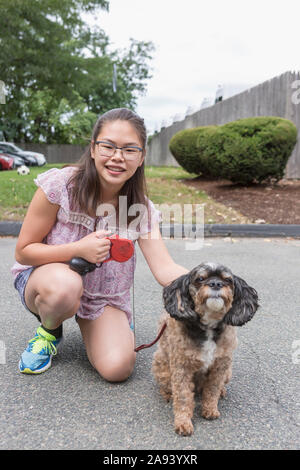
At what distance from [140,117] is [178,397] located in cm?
154

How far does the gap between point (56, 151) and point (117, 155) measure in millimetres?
30400

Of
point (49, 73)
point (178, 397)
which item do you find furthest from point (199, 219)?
point (49, 73)

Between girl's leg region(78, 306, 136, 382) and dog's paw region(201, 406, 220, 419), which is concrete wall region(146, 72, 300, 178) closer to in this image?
girl's leg region(78, 306, 136, 382)

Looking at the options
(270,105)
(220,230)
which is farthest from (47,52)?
(220,230)

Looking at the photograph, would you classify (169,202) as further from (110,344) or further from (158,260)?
(110,344)

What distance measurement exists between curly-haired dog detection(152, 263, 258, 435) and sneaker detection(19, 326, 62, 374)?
0.76 meters

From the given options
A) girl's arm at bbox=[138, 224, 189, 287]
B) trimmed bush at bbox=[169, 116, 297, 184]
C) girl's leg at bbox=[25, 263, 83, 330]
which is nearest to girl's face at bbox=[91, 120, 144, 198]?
girl's arm at bbox=[138, 224, 189, 287]

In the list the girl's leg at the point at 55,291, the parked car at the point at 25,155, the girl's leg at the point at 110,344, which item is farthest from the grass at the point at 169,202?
the parked car at the point at 25,155

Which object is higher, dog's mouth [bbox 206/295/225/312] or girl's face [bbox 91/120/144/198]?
girl's face [bbox 91/120/144/198]

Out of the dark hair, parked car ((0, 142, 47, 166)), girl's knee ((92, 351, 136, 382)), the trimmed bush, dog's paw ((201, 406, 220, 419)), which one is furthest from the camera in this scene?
parked car ((0, 142, 47, 166))

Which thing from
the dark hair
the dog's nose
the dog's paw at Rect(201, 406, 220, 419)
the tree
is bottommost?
the dog's paw at Rect(201, 406, 220, 419)

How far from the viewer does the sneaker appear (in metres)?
2.56

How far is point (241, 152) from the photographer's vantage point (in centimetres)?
961
